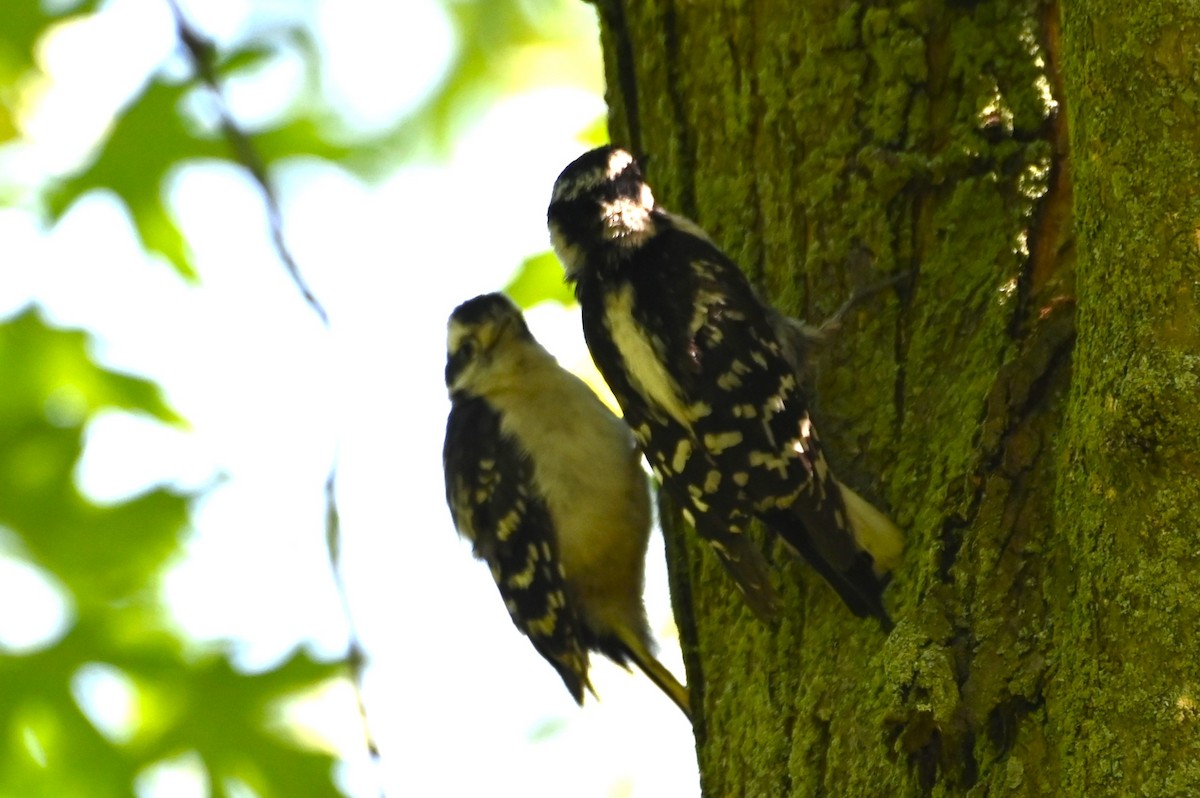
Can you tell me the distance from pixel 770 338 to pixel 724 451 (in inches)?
11.0

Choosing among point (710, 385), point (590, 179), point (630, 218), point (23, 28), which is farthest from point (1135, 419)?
point (23, 28)

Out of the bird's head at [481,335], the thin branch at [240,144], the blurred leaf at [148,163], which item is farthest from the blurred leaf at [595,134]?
the thin branch at [240,144]

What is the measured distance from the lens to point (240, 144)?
2.63 m

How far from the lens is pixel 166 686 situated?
4207 millimetres

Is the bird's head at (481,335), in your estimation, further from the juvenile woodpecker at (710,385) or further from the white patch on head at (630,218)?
the white patch on head at (630,218)

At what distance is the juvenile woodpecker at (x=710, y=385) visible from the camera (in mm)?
2747

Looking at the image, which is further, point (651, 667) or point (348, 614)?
point (651, 667)

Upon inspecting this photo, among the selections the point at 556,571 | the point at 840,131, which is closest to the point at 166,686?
the point at 556,571

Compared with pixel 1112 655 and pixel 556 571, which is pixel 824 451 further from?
pixel 556 571

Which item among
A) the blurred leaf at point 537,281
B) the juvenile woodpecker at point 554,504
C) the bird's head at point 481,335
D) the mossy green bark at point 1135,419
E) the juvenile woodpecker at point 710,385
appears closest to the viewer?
the mossy green bark at point 1135,419

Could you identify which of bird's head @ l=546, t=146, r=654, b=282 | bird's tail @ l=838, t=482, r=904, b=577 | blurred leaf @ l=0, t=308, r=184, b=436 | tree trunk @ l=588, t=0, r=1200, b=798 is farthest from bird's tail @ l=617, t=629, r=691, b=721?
blurred leaf @ l=0, t=308, r=184, b=436

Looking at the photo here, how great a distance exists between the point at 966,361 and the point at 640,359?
0.93 metres

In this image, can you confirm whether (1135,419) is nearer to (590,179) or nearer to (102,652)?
(590,179)

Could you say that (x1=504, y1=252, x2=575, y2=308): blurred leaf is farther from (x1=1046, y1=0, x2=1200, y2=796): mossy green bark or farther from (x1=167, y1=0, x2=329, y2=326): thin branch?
(x1=1046, y1=0, x2=1200, y2=796): mossy green bark
